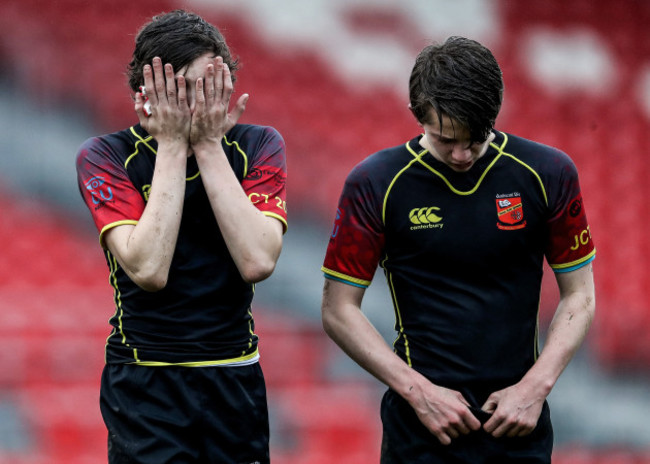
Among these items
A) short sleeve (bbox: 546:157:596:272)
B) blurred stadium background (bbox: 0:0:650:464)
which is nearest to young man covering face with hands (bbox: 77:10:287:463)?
short sleeve (bbox: 546:157:596:272)

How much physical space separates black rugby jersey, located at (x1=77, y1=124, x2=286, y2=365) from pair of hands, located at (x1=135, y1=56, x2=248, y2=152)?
11 cm

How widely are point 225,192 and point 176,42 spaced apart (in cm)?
43

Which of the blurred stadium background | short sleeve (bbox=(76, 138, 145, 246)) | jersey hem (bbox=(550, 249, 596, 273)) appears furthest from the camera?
the blurred stadium background

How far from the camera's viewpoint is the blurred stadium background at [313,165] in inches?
187

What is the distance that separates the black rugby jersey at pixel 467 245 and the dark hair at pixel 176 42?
534 mm

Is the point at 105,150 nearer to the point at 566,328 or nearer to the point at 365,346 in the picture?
the point at 365,346

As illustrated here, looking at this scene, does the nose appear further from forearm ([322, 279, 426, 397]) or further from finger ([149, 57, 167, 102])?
finger ([149, 57, 167, 102])

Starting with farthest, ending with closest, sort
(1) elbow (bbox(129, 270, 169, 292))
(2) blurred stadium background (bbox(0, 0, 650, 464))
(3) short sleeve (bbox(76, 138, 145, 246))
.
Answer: (2) blurred stadium background (bbox(0, 0, 650, 464))
(3) short sleeve (bbox(76, 138, 145, 246))
(1) elbow (bbox(129, 270, 169, 292))

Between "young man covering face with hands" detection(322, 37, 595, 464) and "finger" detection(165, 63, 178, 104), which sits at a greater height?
"finger" detection(165, 63, 178, 104)

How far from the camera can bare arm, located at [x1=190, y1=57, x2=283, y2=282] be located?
249cm

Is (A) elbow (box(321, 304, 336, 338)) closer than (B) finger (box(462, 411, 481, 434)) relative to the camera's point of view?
No

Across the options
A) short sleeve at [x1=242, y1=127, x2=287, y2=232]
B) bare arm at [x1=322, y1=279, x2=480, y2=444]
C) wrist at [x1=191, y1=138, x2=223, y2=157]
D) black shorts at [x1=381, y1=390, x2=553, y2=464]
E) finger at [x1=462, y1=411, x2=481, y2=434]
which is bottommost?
black shorts at [x1=381, y1=390, x2=553, y2=464]

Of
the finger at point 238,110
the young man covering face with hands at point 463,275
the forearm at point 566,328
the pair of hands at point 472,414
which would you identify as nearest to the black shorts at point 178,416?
the young man covering face with hands at point 463,275

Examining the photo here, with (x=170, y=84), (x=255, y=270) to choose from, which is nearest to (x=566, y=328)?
(x=255, y=270)
